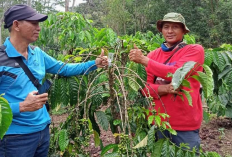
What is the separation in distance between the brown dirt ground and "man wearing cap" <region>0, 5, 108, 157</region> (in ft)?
5.14

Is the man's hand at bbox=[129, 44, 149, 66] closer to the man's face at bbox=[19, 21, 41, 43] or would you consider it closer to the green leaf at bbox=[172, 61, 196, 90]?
the green leaf at bbox=[172, 61, 196, 90]

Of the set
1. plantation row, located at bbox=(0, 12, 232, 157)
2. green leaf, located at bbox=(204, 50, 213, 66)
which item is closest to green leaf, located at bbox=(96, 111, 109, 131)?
plantation row, located at bbox=(0, 12, 232, 157)

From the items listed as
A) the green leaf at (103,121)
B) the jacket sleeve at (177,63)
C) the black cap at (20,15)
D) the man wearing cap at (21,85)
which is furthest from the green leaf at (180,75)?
the black cap at (20,15)

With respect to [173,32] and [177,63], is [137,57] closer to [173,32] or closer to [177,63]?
[177,63]

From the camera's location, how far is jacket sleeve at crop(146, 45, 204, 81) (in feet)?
4.47

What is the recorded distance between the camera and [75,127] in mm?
1304

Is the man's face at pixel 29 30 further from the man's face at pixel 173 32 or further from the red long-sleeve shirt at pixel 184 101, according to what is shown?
the man's face at pixel 173 32

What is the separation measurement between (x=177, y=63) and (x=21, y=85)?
915 mm

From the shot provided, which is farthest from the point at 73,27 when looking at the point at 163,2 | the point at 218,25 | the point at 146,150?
the point at 163,2

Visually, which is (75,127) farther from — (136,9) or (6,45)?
(136,9)

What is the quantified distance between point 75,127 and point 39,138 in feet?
1.06

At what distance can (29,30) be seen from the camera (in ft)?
4.51

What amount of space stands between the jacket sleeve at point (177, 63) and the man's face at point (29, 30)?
2.30ft

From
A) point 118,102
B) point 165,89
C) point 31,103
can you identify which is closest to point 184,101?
point 165,89
